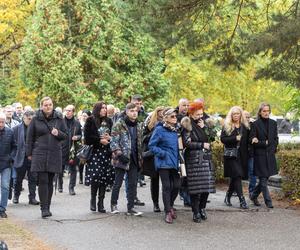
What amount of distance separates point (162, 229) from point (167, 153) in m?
1.26

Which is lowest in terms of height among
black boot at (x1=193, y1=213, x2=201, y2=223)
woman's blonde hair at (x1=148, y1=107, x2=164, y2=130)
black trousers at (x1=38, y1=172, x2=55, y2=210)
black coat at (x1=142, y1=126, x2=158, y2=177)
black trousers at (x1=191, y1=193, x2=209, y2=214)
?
black boot at (x1=193, y1=213, x2=201, y2=223)

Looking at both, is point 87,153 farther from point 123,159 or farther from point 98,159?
point 123,159

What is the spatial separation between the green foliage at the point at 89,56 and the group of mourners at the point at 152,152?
1534 centimetres

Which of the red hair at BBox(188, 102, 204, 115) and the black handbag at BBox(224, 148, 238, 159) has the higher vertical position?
the red hair at BBox(188, 102, 204, 115)

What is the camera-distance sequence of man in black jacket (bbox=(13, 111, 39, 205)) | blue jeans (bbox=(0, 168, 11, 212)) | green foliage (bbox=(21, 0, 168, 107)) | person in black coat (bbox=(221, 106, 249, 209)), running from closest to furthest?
1. blue jeans (bbox=(0, 168, 11, 212))
2. person in black coat (bbox=(221, 106, 249, 209))
3. man in black jacket (bbox=(13, 111, 39, 205))
4. green foliage (bbox=(21, 0, 168, 107))

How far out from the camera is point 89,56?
92.1 feet

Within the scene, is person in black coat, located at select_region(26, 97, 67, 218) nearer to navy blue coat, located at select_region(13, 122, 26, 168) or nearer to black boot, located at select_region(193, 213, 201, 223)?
navy blue coat, located at select_region(13, 122, 26, 168)

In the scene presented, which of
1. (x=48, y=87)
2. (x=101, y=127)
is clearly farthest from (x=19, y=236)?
(x=48, y=87)

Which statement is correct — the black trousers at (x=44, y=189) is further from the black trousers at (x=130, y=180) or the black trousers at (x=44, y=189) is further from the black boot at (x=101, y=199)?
the black trousers at (x=130, y=180)

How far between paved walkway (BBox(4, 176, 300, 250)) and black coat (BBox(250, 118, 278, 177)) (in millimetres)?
734

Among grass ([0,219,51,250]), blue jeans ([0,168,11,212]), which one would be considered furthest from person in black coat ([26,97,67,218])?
grass ([0,219,51,250])

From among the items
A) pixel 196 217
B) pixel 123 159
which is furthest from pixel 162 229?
pixel 123 159

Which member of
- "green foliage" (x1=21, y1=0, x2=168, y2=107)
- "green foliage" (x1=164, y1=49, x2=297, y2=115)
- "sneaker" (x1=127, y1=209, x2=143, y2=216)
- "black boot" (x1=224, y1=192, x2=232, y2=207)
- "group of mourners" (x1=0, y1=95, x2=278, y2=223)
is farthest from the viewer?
"green foliage" (x1=164, y1=49, x2=297, y2=115)

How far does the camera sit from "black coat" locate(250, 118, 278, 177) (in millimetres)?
12352
